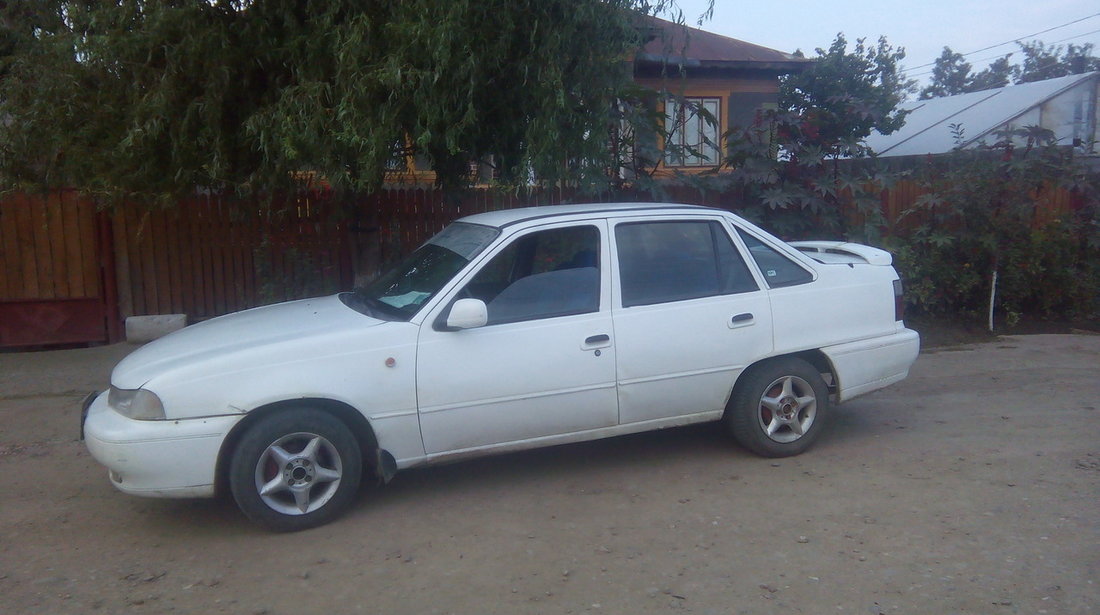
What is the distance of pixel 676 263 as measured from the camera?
19.1ft

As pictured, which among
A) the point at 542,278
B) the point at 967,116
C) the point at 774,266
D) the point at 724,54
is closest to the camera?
the point at 542,278

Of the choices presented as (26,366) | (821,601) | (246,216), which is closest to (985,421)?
(821,601)

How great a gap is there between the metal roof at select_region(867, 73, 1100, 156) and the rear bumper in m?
12.6

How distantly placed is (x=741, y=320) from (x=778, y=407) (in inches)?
25.7

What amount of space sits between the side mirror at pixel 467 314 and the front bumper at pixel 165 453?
124 centimetres

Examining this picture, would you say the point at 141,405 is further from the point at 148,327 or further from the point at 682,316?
the point at 148,327

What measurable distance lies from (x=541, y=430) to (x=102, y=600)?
2417 mm

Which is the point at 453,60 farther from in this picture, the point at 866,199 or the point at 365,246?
the point at 866,199

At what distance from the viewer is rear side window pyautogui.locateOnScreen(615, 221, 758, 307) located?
5664 millimetres

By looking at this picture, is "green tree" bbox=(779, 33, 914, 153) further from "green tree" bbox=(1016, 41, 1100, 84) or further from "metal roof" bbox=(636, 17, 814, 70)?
"green tree" bbox=(1016, 41, 1100, 84)

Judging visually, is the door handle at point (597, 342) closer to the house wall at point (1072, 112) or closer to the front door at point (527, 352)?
the front door at point (527, 352)

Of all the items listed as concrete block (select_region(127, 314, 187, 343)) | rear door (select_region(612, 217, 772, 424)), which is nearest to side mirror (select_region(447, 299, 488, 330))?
rear door (select_region(612, 217, 772, 424))

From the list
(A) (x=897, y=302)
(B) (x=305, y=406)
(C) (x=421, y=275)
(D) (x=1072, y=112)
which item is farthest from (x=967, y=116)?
(B) (x=305, y=406)

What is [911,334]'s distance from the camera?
642cm
